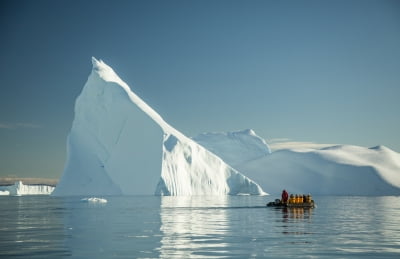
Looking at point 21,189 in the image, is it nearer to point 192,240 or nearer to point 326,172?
point 326,172

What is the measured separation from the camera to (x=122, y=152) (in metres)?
78.5

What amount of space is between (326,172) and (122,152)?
70158 mm

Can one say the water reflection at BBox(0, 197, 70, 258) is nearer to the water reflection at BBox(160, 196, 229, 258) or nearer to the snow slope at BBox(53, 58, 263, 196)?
the water reflection at BBox(160, 196, 229, 258)

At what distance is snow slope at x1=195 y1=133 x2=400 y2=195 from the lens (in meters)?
129

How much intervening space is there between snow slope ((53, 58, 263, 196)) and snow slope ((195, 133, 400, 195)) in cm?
4786

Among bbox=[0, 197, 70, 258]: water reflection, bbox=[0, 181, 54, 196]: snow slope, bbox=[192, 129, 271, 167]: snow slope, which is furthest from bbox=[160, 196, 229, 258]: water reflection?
bbox=[192, 129, 271, 167]: snow slope

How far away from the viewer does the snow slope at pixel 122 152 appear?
248 feet

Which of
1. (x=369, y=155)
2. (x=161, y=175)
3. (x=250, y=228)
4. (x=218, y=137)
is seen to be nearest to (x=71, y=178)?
(x=161, y=175)

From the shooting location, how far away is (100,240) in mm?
17797

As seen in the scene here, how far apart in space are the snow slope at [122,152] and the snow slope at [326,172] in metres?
47.9

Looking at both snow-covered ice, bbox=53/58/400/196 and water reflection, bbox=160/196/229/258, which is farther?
snow-covered ice, bbox=53/58/400/196

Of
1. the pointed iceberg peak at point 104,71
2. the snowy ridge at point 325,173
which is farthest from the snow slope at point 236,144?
the pointed iceberg peak at point 104,71

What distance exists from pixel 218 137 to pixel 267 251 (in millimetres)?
164641

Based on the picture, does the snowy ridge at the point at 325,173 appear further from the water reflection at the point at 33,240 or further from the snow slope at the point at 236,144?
the water reflection at the point at 33,240
